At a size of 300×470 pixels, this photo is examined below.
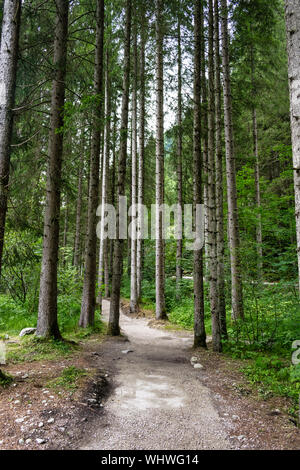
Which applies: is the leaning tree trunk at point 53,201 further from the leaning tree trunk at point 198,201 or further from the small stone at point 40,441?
the small stone at point 40,441

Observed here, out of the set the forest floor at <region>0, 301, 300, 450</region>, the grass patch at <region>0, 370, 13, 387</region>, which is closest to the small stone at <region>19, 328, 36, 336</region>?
the forest floor at <region>0, 301, 300, 450</region>

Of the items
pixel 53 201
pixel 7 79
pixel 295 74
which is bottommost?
pixel 53 201

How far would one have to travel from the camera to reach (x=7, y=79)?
15.4ft

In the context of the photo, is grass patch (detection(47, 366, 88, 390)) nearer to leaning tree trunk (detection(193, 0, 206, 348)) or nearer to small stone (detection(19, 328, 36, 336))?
small stone (detection(19, 328, 36, 336))

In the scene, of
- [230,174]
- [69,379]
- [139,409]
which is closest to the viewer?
[139,409]

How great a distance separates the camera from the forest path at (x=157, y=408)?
306 cm

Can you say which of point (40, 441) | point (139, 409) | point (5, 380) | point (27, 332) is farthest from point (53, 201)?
point (40, 441)

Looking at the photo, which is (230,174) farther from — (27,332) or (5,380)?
(5,380)

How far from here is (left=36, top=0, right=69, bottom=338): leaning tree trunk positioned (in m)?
6.82

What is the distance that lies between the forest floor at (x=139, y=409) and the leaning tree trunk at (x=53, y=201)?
127 centimetres

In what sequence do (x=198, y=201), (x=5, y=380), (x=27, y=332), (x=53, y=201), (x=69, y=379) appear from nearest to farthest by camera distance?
(x=5, y=380) < (x=69, y=379) < (x=53, y=201) < (x=198, y=201) < (x=27, y=332)

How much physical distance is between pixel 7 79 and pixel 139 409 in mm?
5536

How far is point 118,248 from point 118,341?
2.72 metres
